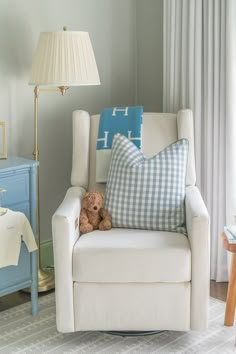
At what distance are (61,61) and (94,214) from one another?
0.76 m

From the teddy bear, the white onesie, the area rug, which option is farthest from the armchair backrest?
the area rug

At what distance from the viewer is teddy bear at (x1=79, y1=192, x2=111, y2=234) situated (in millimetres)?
2725

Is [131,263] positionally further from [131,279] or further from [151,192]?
[151,192]

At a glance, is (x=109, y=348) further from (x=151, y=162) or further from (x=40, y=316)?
(x=151, y=162)

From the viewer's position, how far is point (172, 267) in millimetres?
2443

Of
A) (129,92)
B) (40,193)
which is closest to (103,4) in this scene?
(129,92)

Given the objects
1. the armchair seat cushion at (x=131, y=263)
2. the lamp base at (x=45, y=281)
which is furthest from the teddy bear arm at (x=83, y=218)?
the lamp base at (x=45, y=281)

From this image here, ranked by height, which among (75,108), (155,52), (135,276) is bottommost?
(135,276)

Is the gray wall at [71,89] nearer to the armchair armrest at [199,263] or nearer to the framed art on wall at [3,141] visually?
the framed art on wall at [3,141]

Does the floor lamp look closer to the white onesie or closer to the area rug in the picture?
the white onesie

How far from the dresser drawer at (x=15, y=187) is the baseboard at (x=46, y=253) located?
0.71 meters

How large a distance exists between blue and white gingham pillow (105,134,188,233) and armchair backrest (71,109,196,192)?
0.86 feet

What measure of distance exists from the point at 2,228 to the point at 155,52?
165 cm

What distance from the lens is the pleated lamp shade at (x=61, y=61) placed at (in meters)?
2.80
